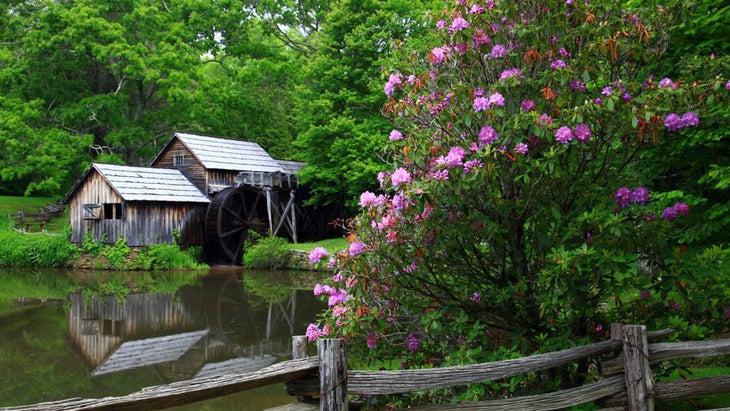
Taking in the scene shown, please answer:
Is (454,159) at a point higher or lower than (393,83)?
lower

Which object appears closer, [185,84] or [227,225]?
[227,225]

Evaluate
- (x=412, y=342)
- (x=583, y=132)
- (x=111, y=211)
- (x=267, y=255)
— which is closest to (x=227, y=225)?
(x=267, y=255)

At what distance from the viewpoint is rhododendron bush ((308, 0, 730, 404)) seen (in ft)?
16.3

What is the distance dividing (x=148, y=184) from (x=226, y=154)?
4.66 metres

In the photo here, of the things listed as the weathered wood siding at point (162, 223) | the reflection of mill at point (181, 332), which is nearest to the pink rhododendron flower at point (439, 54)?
the reflection of mill at point (181, 332)

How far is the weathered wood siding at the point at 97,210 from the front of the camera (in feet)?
91.5

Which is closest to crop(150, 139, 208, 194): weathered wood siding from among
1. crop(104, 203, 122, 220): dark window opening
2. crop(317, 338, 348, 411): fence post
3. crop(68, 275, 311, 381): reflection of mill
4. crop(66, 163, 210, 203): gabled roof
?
crop(66, 163, 210, 203): gabled roof

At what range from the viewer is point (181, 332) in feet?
40.8

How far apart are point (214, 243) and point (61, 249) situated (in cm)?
641

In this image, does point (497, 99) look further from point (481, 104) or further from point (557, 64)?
point (557, 64)

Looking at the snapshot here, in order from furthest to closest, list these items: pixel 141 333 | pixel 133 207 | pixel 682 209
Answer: pixel 133 207, pixel 141 333, pixel 682 209

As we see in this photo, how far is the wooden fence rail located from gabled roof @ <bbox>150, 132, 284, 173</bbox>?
27002 millimetres

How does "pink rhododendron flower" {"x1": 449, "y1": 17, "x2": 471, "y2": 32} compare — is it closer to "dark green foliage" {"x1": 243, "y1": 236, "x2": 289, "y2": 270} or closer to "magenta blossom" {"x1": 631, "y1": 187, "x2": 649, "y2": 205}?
"magenta blossom" {"x1": 631, "y1": 187, "x2": 649, "y2": 205}

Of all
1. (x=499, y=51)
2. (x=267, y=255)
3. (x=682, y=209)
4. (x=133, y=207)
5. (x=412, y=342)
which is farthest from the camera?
(x=133, y=207)
